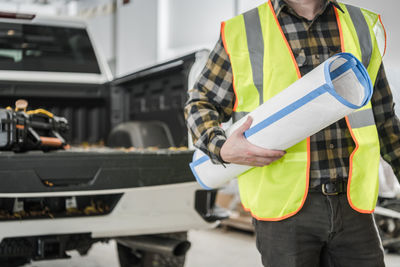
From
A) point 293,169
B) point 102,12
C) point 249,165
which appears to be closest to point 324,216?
point 293,169

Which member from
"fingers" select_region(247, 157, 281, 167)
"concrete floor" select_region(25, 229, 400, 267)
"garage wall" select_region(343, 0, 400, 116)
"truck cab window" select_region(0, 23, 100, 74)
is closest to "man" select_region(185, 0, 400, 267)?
"fingers" select_region(247, 157, 281, 167)

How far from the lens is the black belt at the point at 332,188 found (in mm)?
1525

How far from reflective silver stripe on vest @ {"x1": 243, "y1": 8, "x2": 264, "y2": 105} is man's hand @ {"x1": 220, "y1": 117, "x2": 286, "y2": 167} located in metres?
0.16

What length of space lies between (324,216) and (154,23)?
7160 millimetres

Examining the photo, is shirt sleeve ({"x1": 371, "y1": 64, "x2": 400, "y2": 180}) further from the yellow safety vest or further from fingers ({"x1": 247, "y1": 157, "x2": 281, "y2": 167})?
fingers ({"x1": 247, "y1": 157, "x2": 281, "y2": 167})

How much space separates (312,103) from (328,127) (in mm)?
276

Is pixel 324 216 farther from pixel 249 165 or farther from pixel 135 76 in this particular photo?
pixel 135 76

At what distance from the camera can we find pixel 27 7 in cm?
1245

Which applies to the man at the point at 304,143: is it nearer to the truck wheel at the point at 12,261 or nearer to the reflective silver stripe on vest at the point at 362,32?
the reflective silver stripe on vest at the point at 362,32

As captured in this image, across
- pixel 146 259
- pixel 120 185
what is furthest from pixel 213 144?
pixel 146 259

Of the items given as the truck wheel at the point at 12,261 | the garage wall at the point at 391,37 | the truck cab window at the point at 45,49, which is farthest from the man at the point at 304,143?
the truck cab window at the point at 45,49

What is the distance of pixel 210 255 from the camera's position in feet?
15.6

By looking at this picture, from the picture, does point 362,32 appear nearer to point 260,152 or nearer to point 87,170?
point 260,152

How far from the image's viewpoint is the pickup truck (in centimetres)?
250
